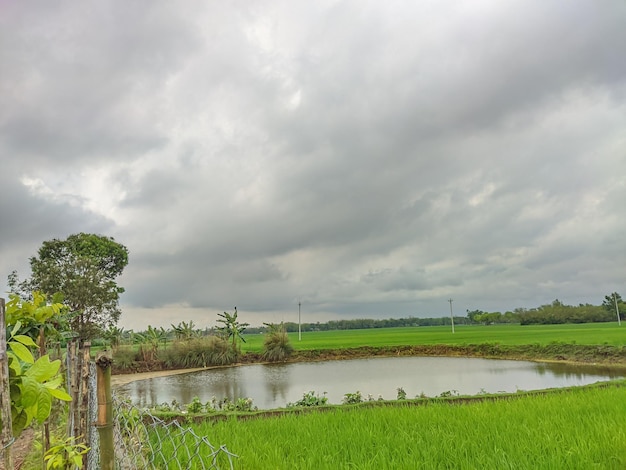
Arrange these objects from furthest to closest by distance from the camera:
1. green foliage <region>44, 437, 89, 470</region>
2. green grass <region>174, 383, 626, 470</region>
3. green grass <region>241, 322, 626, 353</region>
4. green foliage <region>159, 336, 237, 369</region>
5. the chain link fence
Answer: green grass <region>241, 322, 626, 353</region> < green foliage <region>159, 336, 237, 369</region> < green grass <region>174, 383, 626, 470</region> < the chain link fence < green foliage <region>44, 437, 89, 470</region>

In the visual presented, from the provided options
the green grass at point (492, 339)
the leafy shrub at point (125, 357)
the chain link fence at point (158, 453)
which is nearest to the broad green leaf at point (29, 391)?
the chain link fence at point (158, 453)

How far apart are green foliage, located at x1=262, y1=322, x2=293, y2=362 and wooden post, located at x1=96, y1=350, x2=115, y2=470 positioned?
62.2 feet

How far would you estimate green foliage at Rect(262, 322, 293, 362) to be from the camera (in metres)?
20.3

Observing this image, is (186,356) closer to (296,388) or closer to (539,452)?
(296,388)

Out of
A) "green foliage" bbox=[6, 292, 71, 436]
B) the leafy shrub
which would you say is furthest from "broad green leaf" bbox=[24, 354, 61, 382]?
the leafy shrub

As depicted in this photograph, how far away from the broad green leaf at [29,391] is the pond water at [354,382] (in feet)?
26.3

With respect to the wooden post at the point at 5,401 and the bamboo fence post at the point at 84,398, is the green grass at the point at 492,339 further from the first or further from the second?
the wooden post at the point at 5,401

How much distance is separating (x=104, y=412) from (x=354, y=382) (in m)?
10.5

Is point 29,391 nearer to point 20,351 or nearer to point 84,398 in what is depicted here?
point 20,351

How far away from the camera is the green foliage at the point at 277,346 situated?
66.5 ft

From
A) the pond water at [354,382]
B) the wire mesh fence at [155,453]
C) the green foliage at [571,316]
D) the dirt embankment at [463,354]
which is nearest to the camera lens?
the wire mesh fence at [155,453]

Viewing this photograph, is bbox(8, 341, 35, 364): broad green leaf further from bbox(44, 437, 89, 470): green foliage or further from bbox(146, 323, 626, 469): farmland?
bbox(146, 323, 626, 469): farmland

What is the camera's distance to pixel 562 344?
16812 millimetres

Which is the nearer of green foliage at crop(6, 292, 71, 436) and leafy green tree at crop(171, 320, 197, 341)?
green foliage at crop(6, 292, 71, 436)
